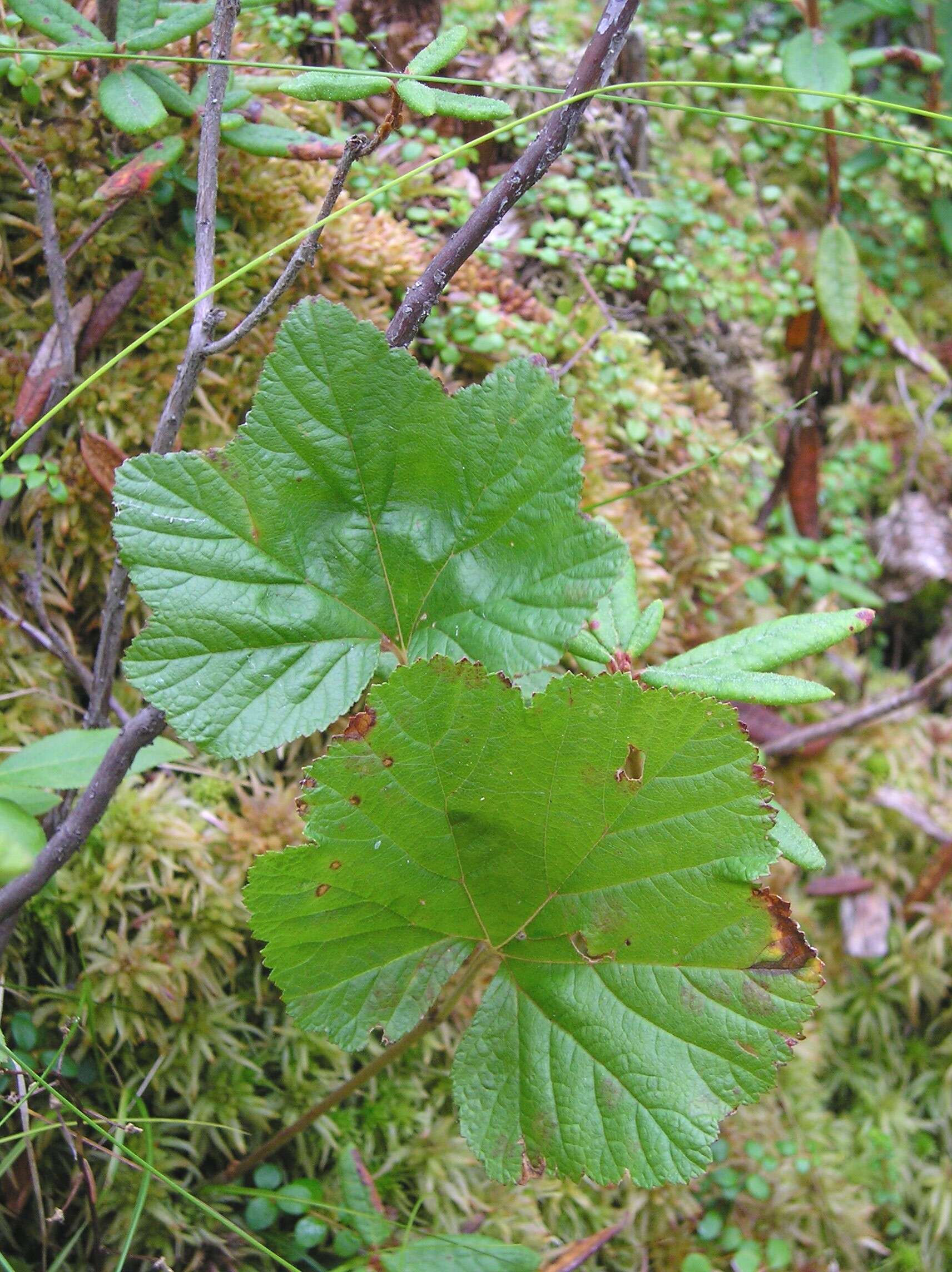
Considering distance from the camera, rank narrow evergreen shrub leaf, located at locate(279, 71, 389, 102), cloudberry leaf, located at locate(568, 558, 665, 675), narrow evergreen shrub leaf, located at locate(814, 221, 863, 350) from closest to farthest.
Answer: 1. narrow evergreen shrub leaf, located at locate(279, 71, 389, 102)
2. cloudberry leaf, located at locate(568, 558, 665, 675)
3. narrow evergreen shrub leaf, located at locate(814, 221, 863, 350)

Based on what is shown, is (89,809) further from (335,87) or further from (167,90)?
(167,90)

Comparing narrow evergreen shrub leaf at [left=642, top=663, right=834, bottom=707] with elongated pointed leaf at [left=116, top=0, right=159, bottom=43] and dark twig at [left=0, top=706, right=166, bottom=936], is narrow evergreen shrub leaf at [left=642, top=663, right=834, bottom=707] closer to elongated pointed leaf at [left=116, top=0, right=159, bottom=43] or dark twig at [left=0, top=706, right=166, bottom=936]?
dark twig at [left=0, top=706, right=166, bottom=936]

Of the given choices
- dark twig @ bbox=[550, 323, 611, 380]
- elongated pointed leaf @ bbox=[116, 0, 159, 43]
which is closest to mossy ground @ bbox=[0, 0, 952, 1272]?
dark twig @ bbox=[550, 323, 611, 380]

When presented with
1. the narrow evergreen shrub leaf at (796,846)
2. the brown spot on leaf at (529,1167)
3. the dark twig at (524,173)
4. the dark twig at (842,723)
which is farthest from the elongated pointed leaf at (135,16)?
the dark twig at (842,723)

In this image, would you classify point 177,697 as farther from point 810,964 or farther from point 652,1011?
point 810,964

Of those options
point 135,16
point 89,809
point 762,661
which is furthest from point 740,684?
point 135,16

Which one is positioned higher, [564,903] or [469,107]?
[469,107]
